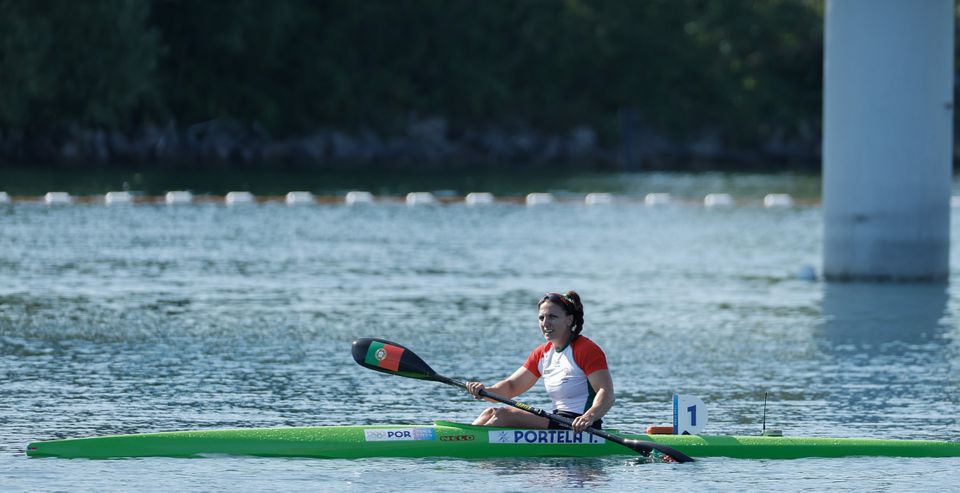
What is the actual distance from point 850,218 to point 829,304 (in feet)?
7.49

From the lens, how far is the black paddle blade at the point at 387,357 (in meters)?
14.6

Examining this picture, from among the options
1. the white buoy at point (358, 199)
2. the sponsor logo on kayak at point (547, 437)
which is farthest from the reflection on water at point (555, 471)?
the white buoy at point (358, 199)

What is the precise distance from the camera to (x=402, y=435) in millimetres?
14000

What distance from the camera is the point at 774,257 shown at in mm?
35562

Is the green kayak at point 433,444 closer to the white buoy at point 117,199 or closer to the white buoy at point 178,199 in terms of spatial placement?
the white buoy at point 117,199

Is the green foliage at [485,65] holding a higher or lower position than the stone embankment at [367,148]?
higher

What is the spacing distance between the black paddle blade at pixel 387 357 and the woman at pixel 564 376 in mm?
793

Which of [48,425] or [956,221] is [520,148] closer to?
[956,221]

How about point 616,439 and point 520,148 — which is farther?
point 520,148

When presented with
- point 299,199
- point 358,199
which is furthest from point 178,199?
point 358,199

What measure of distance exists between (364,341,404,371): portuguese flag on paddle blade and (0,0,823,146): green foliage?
67463 millimetres

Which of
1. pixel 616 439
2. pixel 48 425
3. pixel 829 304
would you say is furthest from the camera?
pixel 829 304

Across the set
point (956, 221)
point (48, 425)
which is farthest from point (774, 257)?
point (48, 425)

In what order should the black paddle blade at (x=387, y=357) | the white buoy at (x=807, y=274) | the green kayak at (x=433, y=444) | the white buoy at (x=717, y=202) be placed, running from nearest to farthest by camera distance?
the green kayak at (x=433, y=444), the black paddle blade at (x=387, y=357), the white buoy at (x=807, y=274), the white buoy at (x=717, y=202)
